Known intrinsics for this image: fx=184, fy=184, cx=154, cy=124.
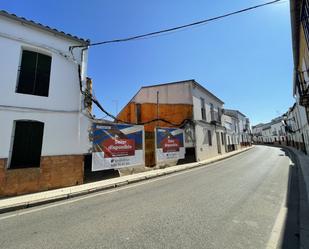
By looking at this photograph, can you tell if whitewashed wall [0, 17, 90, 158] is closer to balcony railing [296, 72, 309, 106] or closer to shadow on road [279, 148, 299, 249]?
shadow on road [279, 148, 299, 249]

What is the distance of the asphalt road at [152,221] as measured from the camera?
326 cm

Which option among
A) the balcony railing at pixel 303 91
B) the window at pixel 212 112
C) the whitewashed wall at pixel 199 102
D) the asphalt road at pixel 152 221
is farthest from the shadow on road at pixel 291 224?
the window at pixel 212 112

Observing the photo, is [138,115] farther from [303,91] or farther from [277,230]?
[277,230]

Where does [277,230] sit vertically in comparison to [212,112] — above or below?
below

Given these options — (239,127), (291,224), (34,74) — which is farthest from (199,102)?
(239,127)

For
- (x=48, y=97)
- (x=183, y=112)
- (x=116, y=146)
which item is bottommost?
(x=116, y=146)

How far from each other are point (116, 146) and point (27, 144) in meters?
4.07

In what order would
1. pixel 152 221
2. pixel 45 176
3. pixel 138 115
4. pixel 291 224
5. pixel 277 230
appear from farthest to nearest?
pixel 138 115 < pixel 45 176 < pixel 152 221 < pixel 291 224 < pixel 277 230

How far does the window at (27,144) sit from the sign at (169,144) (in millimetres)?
7512

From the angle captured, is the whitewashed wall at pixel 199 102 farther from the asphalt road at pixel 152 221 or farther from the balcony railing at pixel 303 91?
the asphalt road at pixel 152 221

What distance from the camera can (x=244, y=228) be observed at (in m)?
3.69

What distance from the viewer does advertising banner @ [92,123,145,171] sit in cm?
923

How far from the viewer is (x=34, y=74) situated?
8.11m

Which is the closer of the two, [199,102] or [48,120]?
[48,120]
